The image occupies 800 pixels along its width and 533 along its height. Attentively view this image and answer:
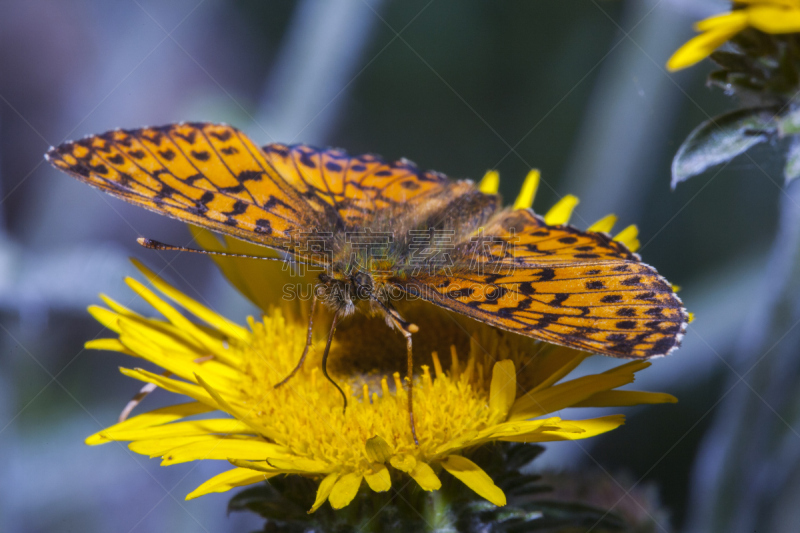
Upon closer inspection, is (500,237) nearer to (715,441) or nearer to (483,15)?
(715,441)

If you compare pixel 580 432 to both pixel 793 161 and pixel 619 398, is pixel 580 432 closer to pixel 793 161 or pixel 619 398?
pixel 619 398

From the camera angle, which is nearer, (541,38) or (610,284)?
(610,284)

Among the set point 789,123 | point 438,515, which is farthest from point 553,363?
point 789,123

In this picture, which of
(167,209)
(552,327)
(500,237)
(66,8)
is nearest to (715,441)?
(500,237)

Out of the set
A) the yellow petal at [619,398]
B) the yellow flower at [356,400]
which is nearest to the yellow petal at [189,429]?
the yellow flower at [356,400]

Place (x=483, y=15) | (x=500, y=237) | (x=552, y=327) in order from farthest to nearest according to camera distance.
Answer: (x=483, y=15) → (x=500, y=237) → (x=552, y=327)

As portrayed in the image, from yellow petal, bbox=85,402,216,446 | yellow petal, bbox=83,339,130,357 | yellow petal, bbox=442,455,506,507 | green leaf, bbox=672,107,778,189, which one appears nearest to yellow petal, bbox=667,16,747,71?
green leaf, bbox=672,107,778,189

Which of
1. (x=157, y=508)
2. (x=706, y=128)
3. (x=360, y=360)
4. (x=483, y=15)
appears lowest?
(x=157, y=508)

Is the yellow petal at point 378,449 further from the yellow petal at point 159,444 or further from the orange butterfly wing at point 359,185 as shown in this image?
the orange butterfly wing at point 359,185
